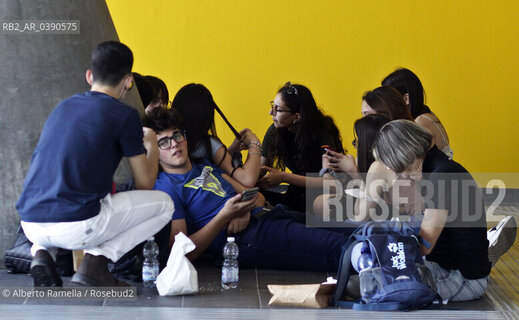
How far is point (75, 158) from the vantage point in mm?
3254

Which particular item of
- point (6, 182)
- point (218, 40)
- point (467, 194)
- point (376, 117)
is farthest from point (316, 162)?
point (218, 40)

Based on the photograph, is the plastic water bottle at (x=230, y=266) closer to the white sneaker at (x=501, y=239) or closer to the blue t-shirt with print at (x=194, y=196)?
the blue t-shirt with print at (x=194, y=196)

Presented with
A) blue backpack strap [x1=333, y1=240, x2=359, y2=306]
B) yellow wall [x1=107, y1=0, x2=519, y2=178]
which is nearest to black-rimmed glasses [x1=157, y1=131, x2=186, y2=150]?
blue backpack strap [x1=333, y1=240, x2=359, y2=306]

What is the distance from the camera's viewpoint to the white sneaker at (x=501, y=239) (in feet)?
14.0

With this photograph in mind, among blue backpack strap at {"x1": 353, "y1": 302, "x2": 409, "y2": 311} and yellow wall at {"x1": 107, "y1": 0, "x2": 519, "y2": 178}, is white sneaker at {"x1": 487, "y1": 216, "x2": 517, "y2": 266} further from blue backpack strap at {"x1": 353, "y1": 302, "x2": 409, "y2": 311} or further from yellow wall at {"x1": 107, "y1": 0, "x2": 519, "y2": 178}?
yellow wall at {"x1": 107, "y1": 0, "x2": 519, "y2": 178}

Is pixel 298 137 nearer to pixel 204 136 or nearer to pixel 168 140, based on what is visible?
pixel 204 136

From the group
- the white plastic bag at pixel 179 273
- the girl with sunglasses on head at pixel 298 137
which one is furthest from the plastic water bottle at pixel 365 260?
the girl with sunglasses on head at pixel 298 137

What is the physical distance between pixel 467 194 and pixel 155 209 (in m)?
1.48

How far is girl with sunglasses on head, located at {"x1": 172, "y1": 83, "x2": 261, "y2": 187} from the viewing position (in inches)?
171

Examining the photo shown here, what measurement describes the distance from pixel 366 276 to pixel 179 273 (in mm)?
878

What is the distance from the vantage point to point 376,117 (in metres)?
4.20

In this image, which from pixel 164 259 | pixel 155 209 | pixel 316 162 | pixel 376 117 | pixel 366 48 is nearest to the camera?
pixel 155 209

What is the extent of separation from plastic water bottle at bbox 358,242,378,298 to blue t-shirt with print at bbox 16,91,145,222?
118 cm

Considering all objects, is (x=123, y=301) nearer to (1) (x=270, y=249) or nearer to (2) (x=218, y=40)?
(1) (x=270, y=249)
